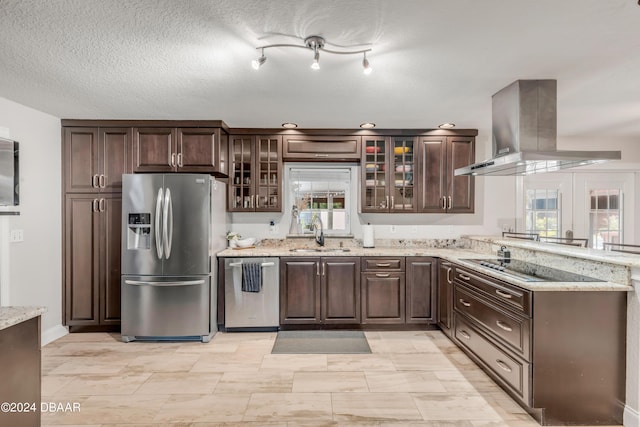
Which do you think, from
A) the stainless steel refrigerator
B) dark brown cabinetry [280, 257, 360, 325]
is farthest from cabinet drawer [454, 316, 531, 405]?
the stainless steel refrigerator

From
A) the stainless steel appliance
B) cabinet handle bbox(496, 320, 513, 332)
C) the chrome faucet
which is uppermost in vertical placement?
the stainless steel appliance

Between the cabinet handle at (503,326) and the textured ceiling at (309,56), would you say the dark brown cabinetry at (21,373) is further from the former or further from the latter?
the cabinet handle at (503,326)

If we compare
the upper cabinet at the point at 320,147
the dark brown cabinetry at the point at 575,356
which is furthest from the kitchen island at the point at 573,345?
the upper cabinet at the point at 320,147

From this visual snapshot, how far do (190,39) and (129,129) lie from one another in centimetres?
219

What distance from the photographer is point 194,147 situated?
12.3ft

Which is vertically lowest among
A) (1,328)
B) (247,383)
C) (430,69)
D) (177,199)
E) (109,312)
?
(247,383)

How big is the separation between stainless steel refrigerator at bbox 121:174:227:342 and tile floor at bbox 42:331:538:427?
0.23 metres

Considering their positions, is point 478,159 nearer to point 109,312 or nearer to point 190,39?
point 190,39

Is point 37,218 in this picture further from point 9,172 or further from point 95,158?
point 95,158

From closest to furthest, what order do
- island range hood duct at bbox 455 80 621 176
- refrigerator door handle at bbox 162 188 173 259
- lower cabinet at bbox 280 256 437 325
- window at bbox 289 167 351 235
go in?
island range hood duct at bbox 455 80 621 176 < refrigerator door handle at bbox 162 188 173 259 < lower cabinet at bbox 280 256 437 325 < window at bbox 289 167 351 235

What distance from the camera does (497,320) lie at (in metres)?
2.55

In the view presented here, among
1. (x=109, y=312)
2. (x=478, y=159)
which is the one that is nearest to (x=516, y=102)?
(x=478, y=159)

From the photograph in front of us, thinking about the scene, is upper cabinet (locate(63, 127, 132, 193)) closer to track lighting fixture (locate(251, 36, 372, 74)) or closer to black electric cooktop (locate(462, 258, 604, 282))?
track lighting fixture (locate(251, 36, 372, 74))

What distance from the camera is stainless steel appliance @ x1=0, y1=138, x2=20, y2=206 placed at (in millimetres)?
2980
